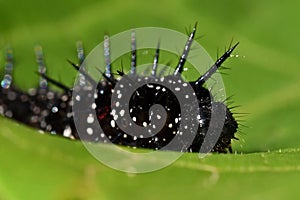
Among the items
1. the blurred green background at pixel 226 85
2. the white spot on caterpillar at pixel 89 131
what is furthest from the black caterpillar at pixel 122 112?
the blurred green background at pixel 226 85

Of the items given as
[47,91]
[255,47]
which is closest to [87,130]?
[47,91]

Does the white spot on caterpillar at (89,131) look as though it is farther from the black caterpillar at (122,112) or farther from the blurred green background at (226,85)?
the blurred green background at (226,85)

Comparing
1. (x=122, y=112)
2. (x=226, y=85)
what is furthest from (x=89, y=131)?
(x=226, y=85)

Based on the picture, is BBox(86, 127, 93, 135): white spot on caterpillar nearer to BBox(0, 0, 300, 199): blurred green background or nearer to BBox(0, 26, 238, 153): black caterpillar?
BBox(0, 26, 238, 153): black caterpillar

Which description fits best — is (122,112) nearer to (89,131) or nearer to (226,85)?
(89,131)

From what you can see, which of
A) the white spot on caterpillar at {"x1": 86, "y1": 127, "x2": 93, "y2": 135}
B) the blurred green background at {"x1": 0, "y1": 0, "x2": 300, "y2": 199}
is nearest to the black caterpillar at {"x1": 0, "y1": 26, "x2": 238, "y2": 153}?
the white spot on caterpillar at {"x1": 86, "y1": 127, "x2": 93, "y2": 135}

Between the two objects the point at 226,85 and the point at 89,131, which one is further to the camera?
the point at 226,85
